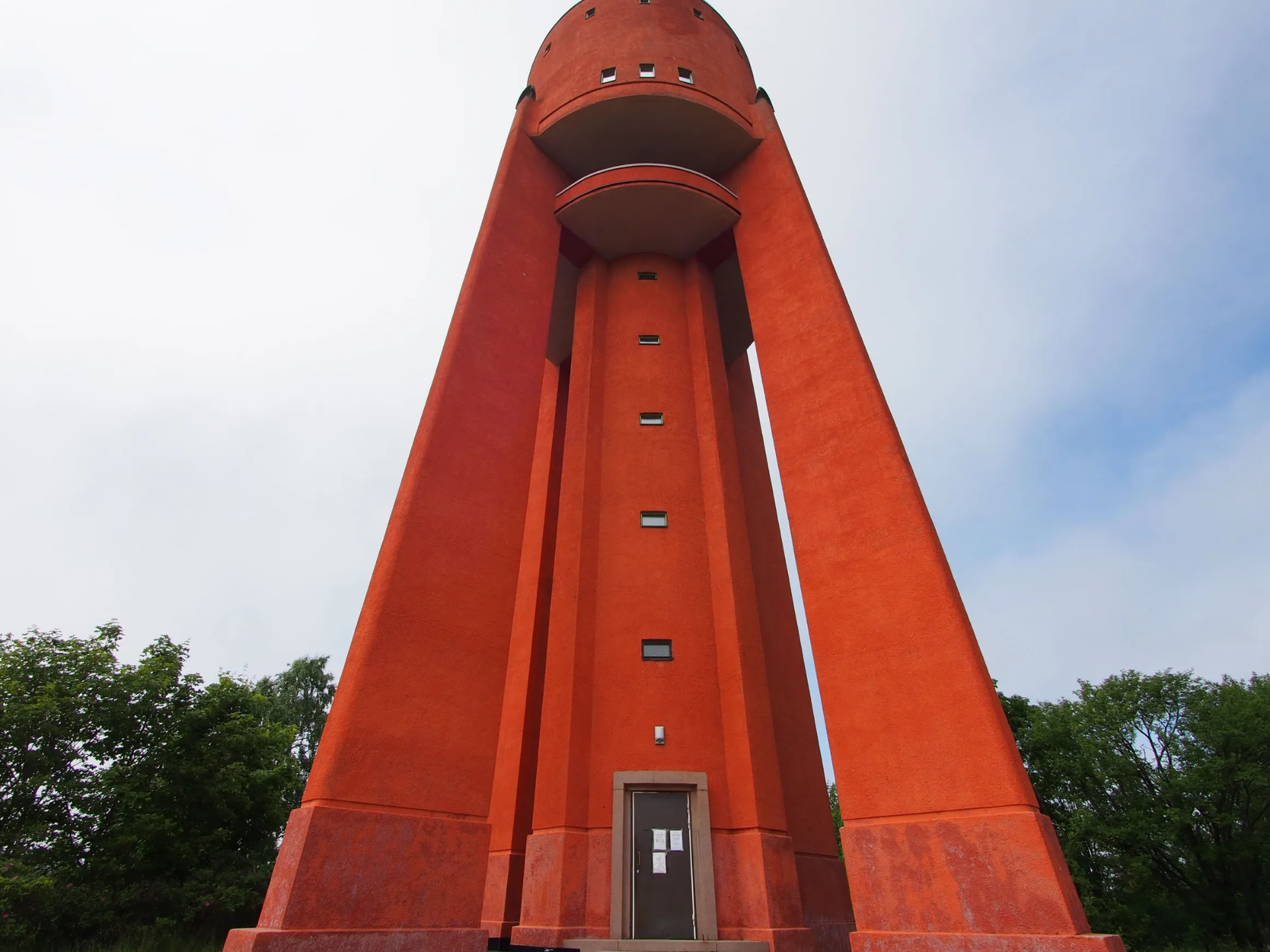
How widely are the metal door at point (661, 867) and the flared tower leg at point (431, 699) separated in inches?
118

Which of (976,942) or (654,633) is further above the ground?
(654,633)

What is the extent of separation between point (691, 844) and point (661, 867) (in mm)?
536

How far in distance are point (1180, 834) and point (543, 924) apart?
2364 centimetres

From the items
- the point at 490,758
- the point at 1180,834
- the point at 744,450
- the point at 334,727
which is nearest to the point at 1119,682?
the point at 1180,834

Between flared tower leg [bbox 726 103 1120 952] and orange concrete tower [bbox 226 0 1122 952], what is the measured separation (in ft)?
0.12

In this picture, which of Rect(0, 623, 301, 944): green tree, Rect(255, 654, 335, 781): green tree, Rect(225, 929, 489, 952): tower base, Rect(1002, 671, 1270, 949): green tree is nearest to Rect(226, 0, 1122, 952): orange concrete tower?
Rect(225, 929, 489, 952): tower base

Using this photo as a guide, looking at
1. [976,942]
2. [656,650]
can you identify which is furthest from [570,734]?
[976,942]

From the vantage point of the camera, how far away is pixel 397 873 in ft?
22.1

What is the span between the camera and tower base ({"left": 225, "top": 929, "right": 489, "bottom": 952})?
575 centimetres

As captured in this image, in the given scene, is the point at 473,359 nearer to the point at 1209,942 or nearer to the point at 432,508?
the point at 432,508

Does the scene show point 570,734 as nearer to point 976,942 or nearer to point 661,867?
point 661,867

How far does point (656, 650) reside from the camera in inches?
442

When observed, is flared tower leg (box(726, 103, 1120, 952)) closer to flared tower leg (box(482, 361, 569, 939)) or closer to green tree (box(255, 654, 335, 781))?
flared tower leg (box(482, 361, 569, 939))

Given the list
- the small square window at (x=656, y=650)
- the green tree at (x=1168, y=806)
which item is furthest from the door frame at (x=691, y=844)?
the green tree at (x=1168, y=806)
